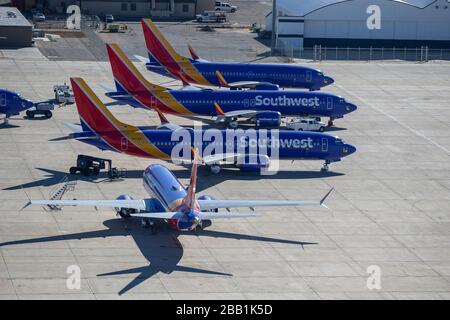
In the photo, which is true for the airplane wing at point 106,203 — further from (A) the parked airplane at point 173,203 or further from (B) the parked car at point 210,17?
(B) the parked car at point 210,17

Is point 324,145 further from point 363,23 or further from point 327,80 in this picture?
A: point 363,23

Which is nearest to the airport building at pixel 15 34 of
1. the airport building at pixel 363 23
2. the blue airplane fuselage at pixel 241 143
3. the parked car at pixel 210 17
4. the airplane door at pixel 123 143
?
the airport building at pixel 363 23

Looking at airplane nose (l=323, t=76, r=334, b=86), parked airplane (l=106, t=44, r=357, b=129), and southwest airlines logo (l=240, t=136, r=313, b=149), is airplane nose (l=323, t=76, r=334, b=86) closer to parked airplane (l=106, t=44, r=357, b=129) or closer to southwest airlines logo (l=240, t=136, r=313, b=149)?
parked airplane (l=106, t=44, r=357, b=129)

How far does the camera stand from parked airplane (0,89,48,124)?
113562mm

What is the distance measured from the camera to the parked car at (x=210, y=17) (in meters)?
186

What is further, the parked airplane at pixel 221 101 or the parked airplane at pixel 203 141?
the parked airplane at pixel 221 101

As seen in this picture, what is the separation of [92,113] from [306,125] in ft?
99.0

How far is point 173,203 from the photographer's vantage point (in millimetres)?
80625

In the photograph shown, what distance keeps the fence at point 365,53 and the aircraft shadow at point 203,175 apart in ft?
194

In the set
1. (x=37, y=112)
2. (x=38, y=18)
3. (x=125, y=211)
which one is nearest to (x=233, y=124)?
(x=37, y=112)

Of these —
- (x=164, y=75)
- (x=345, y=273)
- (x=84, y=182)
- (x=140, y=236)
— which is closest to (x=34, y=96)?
(x=164, y=75)

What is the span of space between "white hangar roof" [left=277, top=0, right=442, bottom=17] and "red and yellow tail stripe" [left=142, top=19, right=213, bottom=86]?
116 feet

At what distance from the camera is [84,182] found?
95500 mm

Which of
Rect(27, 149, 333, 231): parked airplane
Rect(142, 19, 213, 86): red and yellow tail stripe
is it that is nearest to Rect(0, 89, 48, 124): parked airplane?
Rect(142, 19, 213, 86): red and yellow tail stripe
